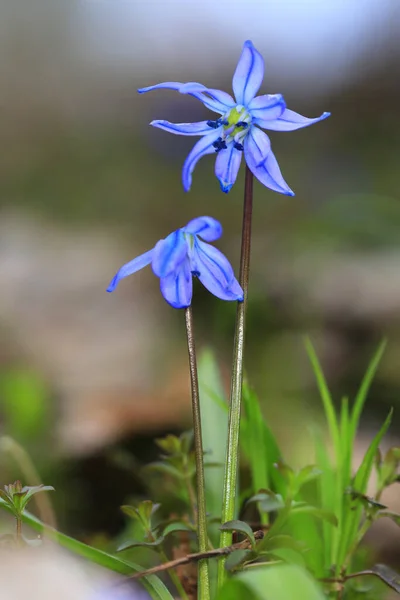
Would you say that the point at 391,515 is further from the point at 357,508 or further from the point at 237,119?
the point at 237,119

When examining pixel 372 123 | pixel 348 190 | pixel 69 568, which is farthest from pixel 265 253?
pixel 372 123

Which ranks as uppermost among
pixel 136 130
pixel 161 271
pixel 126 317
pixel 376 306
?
pixel 136 130

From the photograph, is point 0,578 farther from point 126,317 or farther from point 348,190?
point 348,190

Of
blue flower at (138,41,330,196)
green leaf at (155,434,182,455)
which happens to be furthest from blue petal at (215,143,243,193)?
green leaf at (155,434,182,455)

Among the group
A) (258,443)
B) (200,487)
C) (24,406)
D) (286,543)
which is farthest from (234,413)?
(24,406)

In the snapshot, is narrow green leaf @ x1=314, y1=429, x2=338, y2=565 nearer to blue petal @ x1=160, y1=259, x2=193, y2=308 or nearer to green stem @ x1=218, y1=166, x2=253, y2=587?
green stem @ x1=218, y1=166, x2=253, y2=587

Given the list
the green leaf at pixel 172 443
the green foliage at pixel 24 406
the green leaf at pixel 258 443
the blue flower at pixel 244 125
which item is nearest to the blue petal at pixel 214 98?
the blue flower at pixel 244 125
